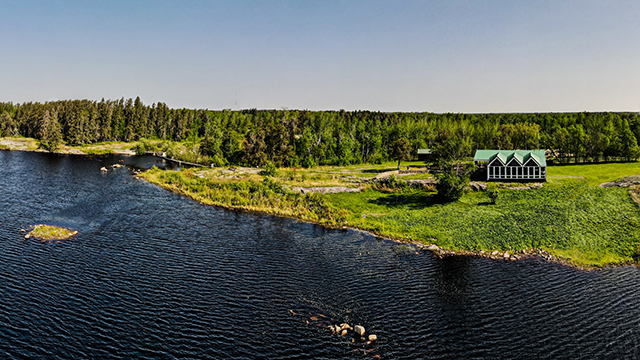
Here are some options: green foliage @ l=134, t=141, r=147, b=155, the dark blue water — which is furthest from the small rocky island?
green foliage @ l=134, t=141, r=147, b=155

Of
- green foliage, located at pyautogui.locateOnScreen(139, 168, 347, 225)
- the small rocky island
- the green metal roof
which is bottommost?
the small rocky island

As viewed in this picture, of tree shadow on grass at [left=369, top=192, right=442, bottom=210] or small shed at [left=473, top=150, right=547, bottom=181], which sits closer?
tree shadow on grass at [left=369, top=192, right=442, bottom=210]

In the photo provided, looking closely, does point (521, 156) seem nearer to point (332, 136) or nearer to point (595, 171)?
point (595, 171)

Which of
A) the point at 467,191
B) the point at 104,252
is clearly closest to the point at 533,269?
Answer: the point at 467,191

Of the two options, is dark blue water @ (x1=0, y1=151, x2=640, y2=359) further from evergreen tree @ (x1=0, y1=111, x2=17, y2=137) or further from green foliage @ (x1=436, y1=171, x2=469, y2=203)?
evergreen tree @ (x1=0, y1=111, x2=17, y2=137)

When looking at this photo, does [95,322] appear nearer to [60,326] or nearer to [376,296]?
[60,326]

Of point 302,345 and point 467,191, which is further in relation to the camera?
point 467,191
